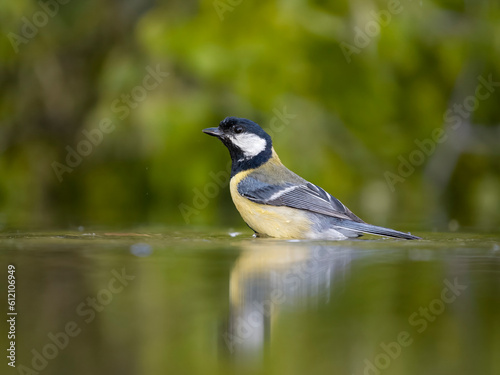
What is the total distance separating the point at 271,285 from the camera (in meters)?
3.03

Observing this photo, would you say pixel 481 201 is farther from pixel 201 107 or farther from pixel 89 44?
pixel 89 44

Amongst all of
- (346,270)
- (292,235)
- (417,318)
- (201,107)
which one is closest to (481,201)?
(201,107)

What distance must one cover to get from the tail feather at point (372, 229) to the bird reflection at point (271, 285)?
36cm

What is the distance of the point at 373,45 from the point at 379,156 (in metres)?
1.26

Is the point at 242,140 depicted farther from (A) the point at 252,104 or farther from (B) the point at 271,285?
(B) the point at 271,285

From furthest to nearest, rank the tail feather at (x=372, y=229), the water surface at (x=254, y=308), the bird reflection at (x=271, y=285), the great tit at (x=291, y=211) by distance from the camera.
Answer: the great tit at (x=291, y=211)
the tail feather at (x=372, y=229)
the bird reflection at (x=271, y=285)
the water surface at (x=254, y=308)

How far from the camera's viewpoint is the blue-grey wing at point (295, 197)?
493 centimetres

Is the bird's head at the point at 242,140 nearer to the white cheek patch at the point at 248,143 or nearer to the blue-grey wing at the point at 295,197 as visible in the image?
the white cheek patch at the point at 248,143

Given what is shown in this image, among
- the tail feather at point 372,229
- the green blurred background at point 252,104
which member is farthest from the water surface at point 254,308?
the green blurred background at point 252,104

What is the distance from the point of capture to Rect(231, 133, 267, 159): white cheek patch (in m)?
5.40

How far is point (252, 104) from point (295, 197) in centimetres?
274

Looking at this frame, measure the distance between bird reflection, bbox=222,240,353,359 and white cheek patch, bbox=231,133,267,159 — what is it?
1.17 meters

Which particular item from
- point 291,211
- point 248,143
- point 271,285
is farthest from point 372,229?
point 271,285

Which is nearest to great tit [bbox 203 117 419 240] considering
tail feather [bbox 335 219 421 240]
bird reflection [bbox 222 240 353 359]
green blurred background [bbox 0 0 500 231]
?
tail feather [bbox 335 219 421 240]
